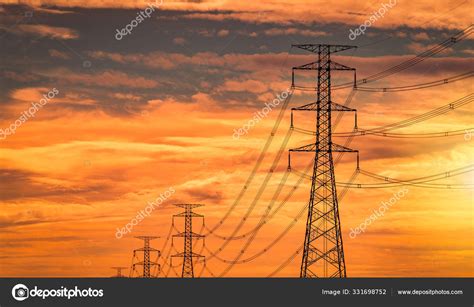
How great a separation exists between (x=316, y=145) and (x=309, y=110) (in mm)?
4124
